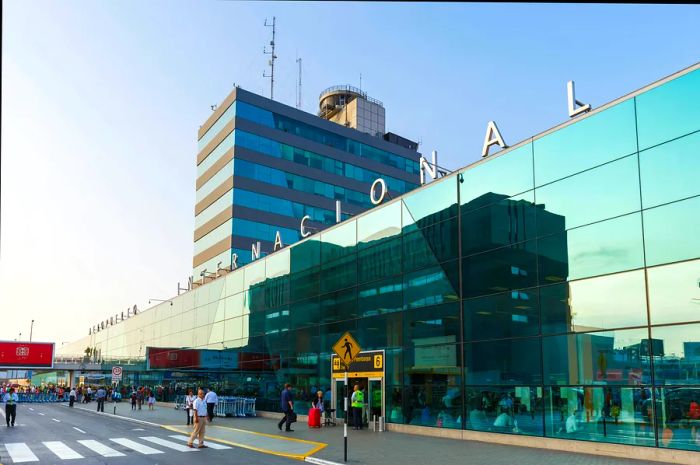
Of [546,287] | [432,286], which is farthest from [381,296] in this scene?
[546,287]

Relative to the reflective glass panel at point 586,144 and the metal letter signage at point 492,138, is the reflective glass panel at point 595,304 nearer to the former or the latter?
the reflective glass panel at point 586,144

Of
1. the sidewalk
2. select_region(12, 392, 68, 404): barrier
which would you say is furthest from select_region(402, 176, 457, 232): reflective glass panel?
select_region(12, 392, 68, 404): barrier

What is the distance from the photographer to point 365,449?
18.2 m

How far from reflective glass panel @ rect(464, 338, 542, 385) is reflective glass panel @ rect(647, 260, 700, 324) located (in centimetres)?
414

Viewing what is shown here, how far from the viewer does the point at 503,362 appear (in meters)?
20.5

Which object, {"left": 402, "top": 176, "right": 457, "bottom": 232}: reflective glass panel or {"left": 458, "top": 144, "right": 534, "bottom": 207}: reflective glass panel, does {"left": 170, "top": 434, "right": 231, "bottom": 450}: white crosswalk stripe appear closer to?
{"left": 402, "top": 176, "right": 457, "bottom": 232}: reflective glass panel

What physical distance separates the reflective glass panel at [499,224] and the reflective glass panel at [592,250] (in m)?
0.95

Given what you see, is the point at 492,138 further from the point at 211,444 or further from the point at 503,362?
the point at 211,444

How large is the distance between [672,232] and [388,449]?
9.92 meters

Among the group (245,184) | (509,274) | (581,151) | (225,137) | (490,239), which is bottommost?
(509,274)

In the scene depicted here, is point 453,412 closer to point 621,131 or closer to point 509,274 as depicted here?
point 509,274

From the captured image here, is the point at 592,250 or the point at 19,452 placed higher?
the point at 592,250

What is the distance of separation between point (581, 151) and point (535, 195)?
6.85 ft

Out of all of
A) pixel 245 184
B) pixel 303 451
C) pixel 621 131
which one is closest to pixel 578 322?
pixel 621 131
